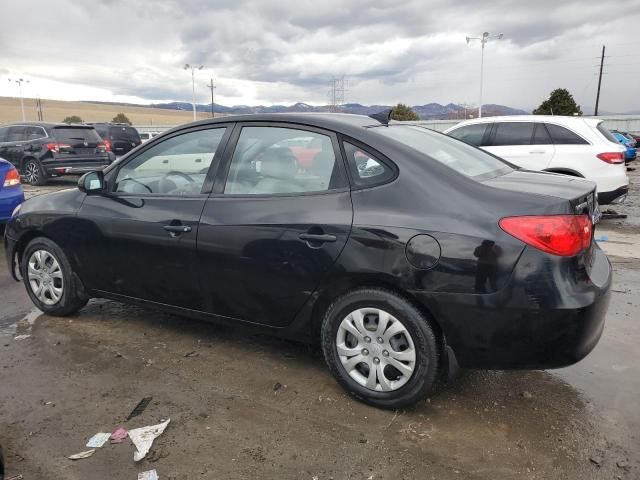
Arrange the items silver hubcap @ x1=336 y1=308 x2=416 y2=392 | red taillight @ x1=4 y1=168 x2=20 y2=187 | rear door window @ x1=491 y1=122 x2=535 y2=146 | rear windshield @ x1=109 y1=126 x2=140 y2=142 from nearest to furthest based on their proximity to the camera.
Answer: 1. silver hubcap @ x1=336 y1=308 x2=416 y2=392
2. red taillight @ x1=4 y1=168 x2=20 y2=187
3. rear door window @ x1=491 y1=122 x2=535 y2=146
4. rear windshield @ x1=109 y1=126 x2=140 y2=142

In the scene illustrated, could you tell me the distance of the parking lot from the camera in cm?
256

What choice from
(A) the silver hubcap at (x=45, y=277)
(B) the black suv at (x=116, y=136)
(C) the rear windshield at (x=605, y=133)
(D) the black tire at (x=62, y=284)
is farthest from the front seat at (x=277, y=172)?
(B) the black suv at (x=116, y=136)

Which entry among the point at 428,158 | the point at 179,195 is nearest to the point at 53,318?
the point at 179,195

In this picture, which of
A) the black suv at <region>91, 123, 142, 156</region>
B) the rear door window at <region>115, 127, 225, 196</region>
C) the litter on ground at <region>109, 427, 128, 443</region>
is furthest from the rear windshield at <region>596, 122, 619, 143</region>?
the black suv at <region>91, 123, 142, 156</region>

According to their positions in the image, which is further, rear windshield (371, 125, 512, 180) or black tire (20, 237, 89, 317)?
black tire (20, 237, 89, 317)

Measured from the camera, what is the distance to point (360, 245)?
Answer: 288 cm

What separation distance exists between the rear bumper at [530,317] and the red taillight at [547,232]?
0.16 feet

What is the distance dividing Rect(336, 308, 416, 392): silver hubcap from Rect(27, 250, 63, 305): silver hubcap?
2.51m

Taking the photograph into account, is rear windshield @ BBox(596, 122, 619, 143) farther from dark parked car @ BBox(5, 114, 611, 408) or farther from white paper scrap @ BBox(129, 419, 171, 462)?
white paper scrap @ BBox(129, 419, 171, 462)

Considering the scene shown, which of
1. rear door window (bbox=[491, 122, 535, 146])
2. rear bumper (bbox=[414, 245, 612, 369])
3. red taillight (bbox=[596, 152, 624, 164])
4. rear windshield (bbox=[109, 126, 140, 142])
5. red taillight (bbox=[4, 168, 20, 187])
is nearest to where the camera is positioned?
rear bumper (bbox=[414, 245, 612, 369])

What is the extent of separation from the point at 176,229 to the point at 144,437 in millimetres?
1294

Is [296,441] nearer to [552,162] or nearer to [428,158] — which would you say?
[428,158]

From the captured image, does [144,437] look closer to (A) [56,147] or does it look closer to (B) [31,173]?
(A) [56,147]

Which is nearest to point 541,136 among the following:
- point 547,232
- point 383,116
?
point 383,116
